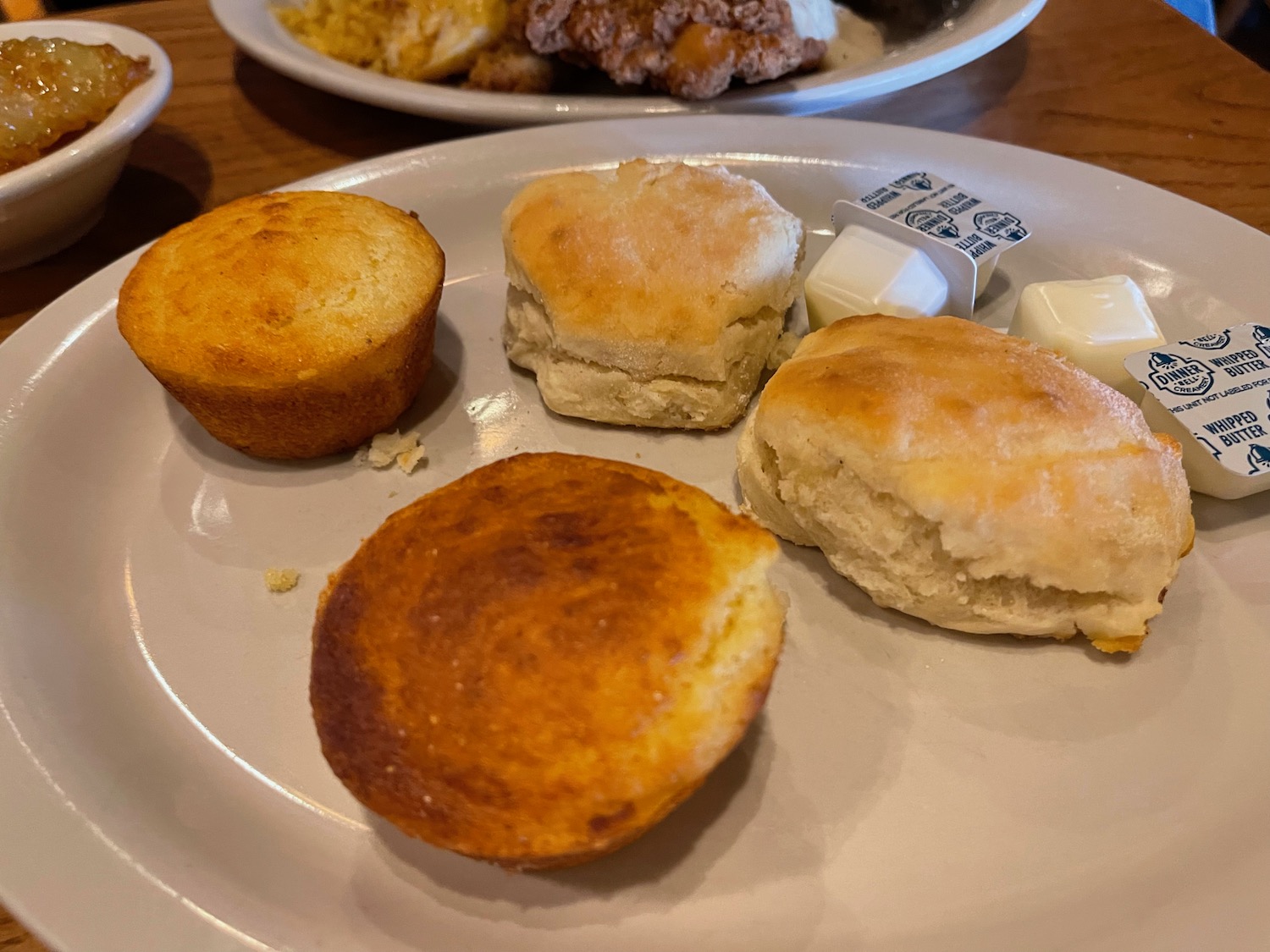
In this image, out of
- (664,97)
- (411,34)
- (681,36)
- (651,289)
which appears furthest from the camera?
(411,34)

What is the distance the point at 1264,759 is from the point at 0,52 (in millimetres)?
3246

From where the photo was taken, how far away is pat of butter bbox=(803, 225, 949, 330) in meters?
1.78

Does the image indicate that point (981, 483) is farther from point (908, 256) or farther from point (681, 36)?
point (681, 36)

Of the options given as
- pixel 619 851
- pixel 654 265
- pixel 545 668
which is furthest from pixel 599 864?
pixel 654 265

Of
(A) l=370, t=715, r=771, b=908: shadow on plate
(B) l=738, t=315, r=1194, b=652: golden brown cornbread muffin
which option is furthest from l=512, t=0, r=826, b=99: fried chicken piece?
(A) l=370, t=715, r=771, b=908: shadow on plate

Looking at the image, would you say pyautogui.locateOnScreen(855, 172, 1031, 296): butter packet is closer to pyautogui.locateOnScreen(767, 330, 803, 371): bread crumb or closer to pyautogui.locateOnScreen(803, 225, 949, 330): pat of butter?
pyautogui.locateOnScreen(803, 225, 949, 330): pat of butter

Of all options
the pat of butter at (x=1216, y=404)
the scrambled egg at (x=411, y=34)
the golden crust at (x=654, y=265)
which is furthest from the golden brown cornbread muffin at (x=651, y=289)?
the scrambled egg at (x=411, y=34)

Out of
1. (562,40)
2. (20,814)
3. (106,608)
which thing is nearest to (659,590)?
(20,814)

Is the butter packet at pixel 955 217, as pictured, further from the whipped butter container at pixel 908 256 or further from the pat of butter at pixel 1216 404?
the pat of butter at pixel 1216 404

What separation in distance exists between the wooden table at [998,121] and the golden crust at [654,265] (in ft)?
3.62

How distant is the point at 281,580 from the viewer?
1610 millimetres

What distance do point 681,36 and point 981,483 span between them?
69.5 inches

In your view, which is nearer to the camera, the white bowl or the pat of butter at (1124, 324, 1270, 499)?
the pat of butter at (1124, 324, 1270, 499)

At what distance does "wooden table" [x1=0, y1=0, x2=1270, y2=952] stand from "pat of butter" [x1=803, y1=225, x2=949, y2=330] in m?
1.06
